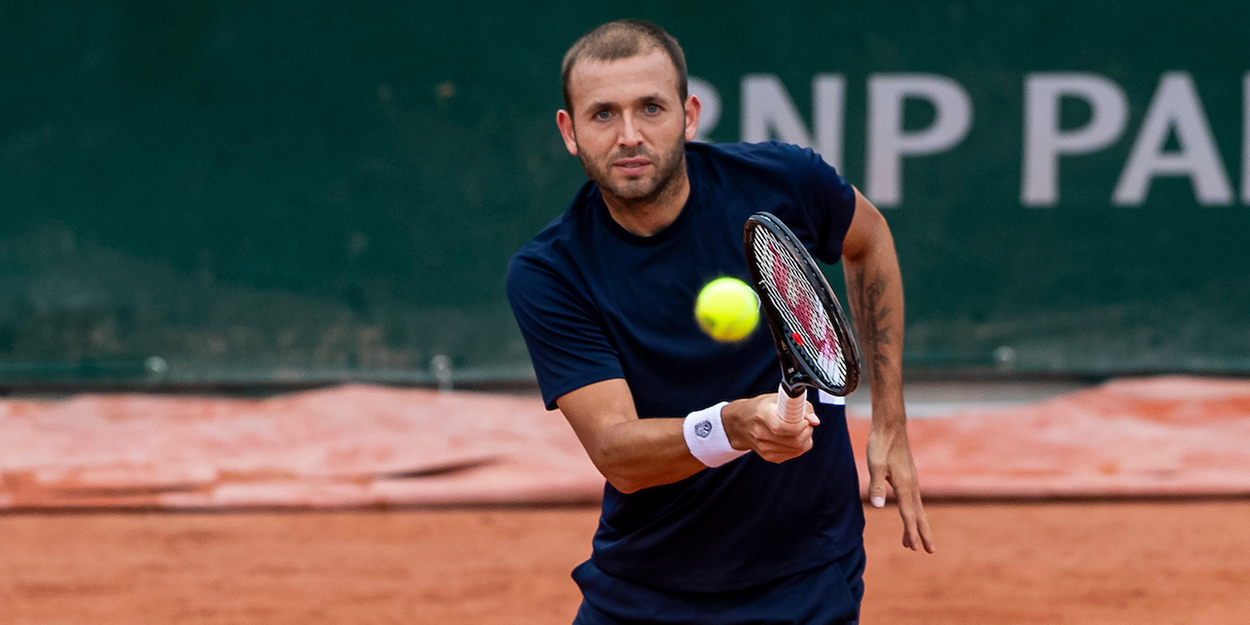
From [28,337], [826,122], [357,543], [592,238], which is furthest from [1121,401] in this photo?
[28,337]

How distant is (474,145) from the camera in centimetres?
656

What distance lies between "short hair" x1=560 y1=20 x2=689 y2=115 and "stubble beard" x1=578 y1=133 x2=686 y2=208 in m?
0.09

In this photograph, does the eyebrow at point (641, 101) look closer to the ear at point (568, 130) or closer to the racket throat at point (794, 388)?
the ear at point (568, 130)

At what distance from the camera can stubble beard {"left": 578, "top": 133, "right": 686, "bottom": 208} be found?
6.65ft

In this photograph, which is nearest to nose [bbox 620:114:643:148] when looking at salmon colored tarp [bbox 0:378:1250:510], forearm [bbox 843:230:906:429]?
forearm [bbox 843:230:906:429]

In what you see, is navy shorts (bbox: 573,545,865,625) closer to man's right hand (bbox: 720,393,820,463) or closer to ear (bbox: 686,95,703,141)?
man's right hand (bbox: 720,393,820,463)

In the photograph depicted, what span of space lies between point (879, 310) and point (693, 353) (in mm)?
518

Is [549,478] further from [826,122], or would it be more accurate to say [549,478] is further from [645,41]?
[645,41]

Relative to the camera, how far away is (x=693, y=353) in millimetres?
2055

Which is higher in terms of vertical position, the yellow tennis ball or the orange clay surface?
the yellow tennis ball

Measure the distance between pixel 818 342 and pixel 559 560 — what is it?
2.73m

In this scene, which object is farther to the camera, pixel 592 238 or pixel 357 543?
pixel 357 543

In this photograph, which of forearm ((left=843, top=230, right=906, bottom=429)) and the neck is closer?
the neck

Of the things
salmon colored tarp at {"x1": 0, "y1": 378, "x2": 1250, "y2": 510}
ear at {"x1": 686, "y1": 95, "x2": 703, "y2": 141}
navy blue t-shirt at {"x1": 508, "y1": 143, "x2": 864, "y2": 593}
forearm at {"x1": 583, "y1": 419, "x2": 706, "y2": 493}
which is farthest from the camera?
salmon colored tarp at {"x1": 0, "y1": 378, "x2": 1250, "y2": 510}
